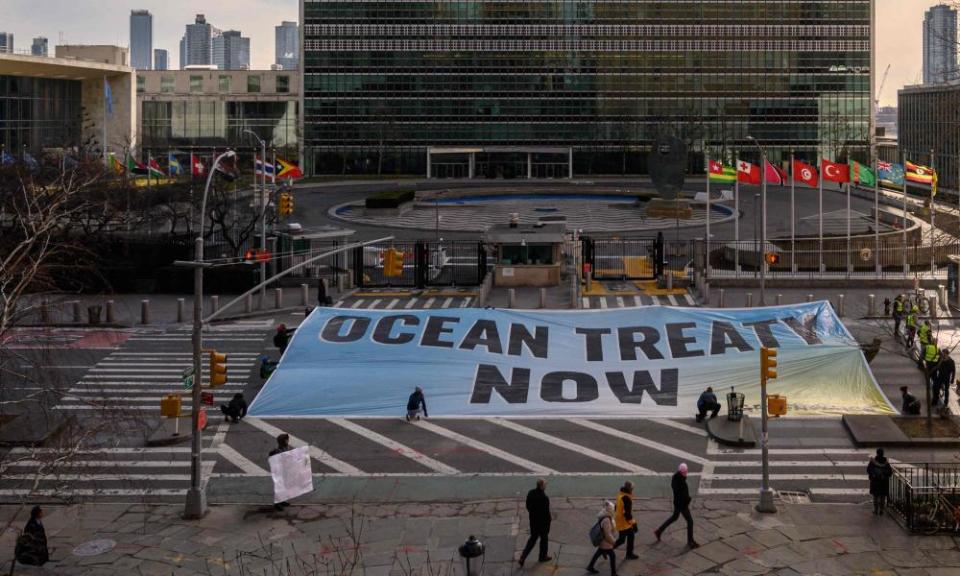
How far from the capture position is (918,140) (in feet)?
488

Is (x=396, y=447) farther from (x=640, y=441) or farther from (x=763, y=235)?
(x=763, y=235)

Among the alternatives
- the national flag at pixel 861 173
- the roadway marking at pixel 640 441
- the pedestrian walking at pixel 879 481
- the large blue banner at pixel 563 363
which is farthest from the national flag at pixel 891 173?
the pedestrian walking at pixel 879 481

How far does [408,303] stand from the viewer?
50.9 meters

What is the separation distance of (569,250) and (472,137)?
251ft

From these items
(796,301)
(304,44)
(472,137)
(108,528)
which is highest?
(304,44)

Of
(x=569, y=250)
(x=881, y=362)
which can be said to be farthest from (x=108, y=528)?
(x=569, y=250)

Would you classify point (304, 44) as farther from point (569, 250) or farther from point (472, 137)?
point (569, 250)

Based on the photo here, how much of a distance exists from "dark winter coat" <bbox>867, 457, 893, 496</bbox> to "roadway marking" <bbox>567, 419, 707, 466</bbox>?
4.84 meters

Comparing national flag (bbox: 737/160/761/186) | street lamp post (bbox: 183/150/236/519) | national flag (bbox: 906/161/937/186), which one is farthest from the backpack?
national flag (bbox: 737/160/761/186)

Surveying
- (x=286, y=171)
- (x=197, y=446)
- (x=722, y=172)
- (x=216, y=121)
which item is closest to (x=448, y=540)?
(x=197, y=446)

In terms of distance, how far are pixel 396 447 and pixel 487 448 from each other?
2320 millimetres

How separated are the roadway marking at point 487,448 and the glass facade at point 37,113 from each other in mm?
73439

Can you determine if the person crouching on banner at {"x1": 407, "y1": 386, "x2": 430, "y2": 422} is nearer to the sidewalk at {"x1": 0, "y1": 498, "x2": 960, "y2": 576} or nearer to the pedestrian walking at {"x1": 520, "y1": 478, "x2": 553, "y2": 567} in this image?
the sidewalk at {"x1": 0, "y1": 498, "x2": 960, "y2": 576}

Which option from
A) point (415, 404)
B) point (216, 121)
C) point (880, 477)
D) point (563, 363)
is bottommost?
point (880, 477)
